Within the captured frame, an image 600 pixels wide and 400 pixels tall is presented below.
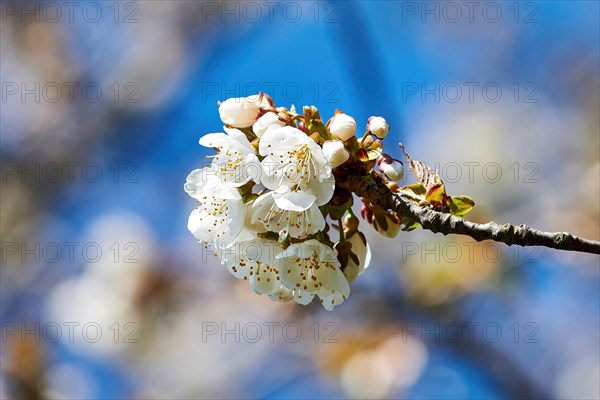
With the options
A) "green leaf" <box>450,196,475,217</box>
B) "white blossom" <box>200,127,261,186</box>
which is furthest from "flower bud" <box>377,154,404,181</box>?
"white blossom" <box>200,127,261,186</box>

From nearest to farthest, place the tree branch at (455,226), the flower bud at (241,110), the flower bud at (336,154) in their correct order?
the tree branch at (455,226) → the flower bud at (336,154) → the flower bud at (241,110)

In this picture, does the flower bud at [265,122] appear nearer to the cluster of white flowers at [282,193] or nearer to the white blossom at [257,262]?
the cluster of white flowers at [282,193]

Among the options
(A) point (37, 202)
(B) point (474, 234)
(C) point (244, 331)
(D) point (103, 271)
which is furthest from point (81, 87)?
(B) point (474, 234)

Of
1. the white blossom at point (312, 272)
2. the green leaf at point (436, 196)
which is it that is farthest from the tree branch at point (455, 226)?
the white blossom at point (312, 272)

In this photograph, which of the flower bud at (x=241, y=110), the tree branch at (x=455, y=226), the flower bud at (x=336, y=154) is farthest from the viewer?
the flower bud at (x=241, y=110)

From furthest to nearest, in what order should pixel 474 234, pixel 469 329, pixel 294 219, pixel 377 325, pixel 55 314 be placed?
pixel 55 314, pixel 377 325, pixel 469 329, pixel 294 219, pixel 474 234

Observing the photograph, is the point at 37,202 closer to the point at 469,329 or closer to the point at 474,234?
the point at 469,329
